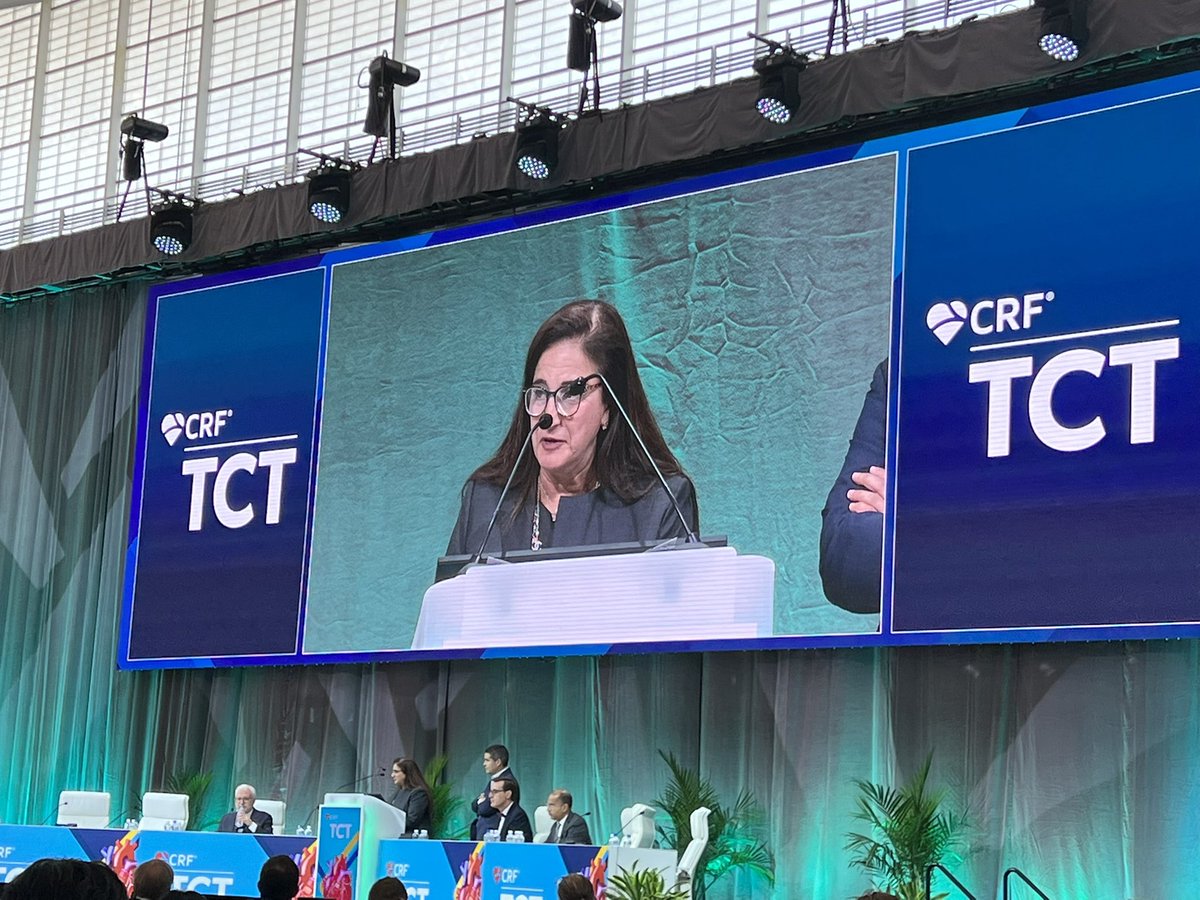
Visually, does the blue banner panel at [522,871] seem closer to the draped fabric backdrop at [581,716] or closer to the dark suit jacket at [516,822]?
the dark suit jacket at [516,822]

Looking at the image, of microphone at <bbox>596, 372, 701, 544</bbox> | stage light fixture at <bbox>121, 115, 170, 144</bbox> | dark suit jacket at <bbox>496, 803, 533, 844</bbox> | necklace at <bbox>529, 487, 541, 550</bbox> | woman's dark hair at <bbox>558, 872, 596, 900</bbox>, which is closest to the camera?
woman's dark hair at <bbox>558, 872, 596, 900</bbox>

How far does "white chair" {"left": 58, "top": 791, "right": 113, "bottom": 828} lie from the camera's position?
1182 cm

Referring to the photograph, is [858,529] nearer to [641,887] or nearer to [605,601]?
[605,601]

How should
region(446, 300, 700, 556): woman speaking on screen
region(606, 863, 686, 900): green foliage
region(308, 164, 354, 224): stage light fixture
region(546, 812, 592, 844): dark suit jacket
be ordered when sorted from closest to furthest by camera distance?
region(606, 863, 686, 900): green foliage
region(546, 812, 592, 844): dark suit jacket
region(446, 300, 700, 556): woman speaking on screen
region(308, 164, 354, 224): stage light fixture

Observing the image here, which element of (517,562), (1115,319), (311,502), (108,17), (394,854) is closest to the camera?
(1115,319)

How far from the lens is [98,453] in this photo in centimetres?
1406

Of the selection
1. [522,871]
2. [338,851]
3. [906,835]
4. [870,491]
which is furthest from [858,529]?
[338,851]

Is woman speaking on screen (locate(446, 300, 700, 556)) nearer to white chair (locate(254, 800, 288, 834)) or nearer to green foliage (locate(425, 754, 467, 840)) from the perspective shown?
green foliage (locate(425, 754, 467, 840))

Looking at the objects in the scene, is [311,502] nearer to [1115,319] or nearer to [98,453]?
[98,453]

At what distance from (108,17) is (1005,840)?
413 inches

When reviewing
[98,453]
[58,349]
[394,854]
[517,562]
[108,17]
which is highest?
[108,17]

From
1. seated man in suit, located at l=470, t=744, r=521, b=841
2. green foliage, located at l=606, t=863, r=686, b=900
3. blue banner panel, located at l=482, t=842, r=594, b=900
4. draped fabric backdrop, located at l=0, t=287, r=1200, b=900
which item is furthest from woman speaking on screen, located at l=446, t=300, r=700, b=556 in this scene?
green foliage, located at l=606, t=863, r=686, b=900

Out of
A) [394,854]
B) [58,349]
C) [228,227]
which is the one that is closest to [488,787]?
[394,854]

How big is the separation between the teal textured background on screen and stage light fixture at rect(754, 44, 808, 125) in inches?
15.6
